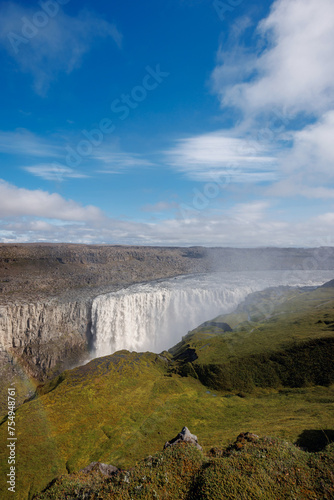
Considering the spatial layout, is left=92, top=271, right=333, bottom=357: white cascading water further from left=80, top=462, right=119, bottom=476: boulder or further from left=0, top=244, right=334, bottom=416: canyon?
left=80, top=462, right=119, bottom=476: boulder

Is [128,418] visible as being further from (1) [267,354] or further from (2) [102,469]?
(1) [267,354]

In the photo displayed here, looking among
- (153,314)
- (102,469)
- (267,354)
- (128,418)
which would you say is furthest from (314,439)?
(153,314)

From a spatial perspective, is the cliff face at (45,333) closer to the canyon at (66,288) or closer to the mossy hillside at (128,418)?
the canyon at (66,288)

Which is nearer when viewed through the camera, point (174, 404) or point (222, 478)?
point (222, 478)

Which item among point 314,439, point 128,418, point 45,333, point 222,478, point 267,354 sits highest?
point 222,478

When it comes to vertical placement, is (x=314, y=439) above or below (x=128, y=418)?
above

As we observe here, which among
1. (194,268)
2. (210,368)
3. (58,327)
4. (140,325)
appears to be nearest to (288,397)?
(210,368)
